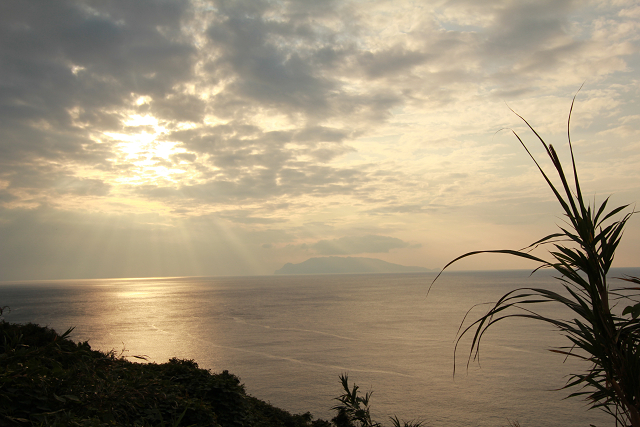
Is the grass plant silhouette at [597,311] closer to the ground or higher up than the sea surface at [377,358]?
higher up

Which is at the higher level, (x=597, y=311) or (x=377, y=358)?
(x=597, y=311)

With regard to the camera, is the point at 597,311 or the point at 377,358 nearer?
the point at 597,311

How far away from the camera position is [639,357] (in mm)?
2881

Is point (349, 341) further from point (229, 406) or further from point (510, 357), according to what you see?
point (229, 406)

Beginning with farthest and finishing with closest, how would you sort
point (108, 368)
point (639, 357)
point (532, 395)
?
1. point (532, 395)
2. point (108, 368)
3. point (639, 357)

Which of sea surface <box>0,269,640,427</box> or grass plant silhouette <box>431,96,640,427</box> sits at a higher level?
grass plant silhouette <box>431,96,640,427</box>

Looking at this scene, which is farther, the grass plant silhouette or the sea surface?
the sea surface

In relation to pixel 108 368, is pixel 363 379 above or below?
below

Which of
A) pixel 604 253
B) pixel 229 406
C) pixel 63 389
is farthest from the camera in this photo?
pixel 229 406

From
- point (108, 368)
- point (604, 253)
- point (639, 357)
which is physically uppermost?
point (604, 253)

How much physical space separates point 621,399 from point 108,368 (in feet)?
26.6

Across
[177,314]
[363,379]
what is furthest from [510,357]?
[177,314]

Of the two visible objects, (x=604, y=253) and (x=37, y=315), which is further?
(x=37, y=315)

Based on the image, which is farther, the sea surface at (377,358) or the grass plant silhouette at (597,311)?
the sea surface at (377,358)
